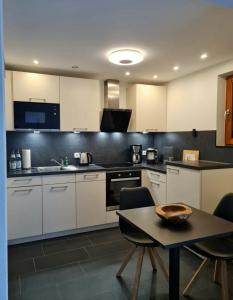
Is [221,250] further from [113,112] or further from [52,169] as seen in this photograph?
[113,112]

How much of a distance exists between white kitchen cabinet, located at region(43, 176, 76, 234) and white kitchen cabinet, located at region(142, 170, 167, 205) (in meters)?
1.14

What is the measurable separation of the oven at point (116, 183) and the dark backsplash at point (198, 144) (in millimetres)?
859

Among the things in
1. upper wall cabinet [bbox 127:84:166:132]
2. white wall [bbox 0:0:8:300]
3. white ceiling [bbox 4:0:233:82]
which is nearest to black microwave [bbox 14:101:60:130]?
white ceiling [bbox 4:0:233:82]

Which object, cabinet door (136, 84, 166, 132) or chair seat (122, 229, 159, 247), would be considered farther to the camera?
cabinet door (136, 84, 166, 132)

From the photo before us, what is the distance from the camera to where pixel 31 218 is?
2.91 metres

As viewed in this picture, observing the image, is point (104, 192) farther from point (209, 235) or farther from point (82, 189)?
point (209, 235)

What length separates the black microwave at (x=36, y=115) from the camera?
3000mm

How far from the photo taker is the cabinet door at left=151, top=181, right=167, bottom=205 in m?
3.24

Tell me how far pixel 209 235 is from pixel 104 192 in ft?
6.74

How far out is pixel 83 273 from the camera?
226cm

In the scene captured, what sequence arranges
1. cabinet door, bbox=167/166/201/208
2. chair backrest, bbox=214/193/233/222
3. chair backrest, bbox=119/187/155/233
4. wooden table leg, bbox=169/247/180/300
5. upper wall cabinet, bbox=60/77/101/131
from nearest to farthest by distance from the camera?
wooden table leg, bbox=169/247/180/300 < chair backrest, bbox=214/193/233/222 < chair backrest, bbox=119/187/155/233 < cabinet door, bbox=167/166/201/208 < upper wall cabinet, bbox=60/77/101/131

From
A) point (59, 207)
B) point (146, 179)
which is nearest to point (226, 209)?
point (146, 179)

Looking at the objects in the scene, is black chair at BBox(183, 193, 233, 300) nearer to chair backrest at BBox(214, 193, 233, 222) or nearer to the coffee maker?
chair backrest at BBox(214, 193, 233, 222)

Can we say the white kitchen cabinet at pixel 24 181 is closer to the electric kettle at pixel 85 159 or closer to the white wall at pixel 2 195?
the electric kettle at pixel 85 159
